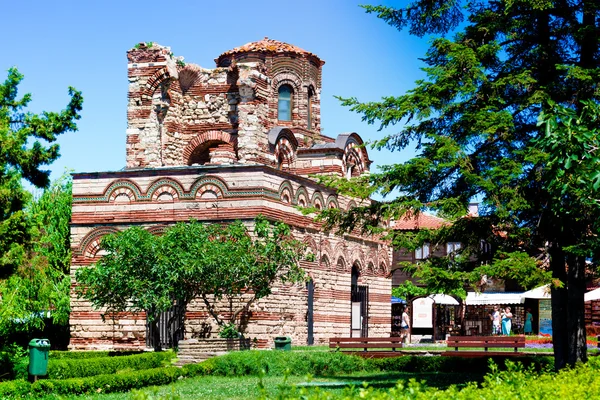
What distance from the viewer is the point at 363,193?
1811cm

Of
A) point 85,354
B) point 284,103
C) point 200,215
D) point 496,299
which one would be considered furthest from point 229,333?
point 496,299

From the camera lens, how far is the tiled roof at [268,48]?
1428 inches

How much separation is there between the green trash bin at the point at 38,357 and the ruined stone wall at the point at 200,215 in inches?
356

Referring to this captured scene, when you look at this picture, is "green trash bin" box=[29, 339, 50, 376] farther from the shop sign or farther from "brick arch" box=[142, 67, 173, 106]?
the shop sign

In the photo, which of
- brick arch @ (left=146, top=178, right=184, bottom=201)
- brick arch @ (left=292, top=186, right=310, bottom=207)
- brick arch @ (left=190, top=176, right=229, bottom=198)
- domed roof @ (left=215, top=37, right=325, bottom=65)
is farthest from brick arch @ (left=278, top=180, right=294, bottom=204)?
domed roof @ (left=215, top=37, right=325, bottom=65)

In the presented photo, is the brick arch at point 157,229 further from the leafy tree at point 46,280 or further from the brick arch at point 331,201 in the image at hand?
the brick arch at point 331,201

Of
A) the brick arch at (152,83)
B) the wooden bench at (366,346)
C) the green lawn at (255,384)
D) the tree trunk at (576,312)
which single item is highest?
the brick arch at (152,83)

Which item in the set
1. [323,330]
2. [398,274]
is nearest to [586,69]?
[323,330]

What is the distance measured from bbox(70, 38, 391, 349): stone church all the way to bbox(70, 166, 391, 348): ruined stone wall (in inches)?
1.3

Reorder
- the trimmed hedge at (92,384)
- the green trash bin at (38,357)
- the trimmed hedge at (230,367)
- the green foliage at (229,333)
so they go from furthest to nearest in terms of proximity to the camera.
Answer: the green foliage at (229,333)
the green trash bin at (38,357)
the trimmed hedge at (230,367)
the trimmed hedge at (92,384)

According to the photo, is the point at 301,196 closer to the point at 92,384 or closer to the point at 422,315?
the point at 92,384

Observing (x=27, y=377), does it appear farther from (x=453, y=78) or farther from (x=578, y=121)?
(x=578, y=121)

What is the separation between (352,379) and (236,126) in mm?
13843

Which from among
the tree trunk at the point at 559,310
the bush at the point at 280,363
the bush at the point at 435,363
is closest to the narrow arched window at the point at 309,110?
the bush at the point at 435,363
